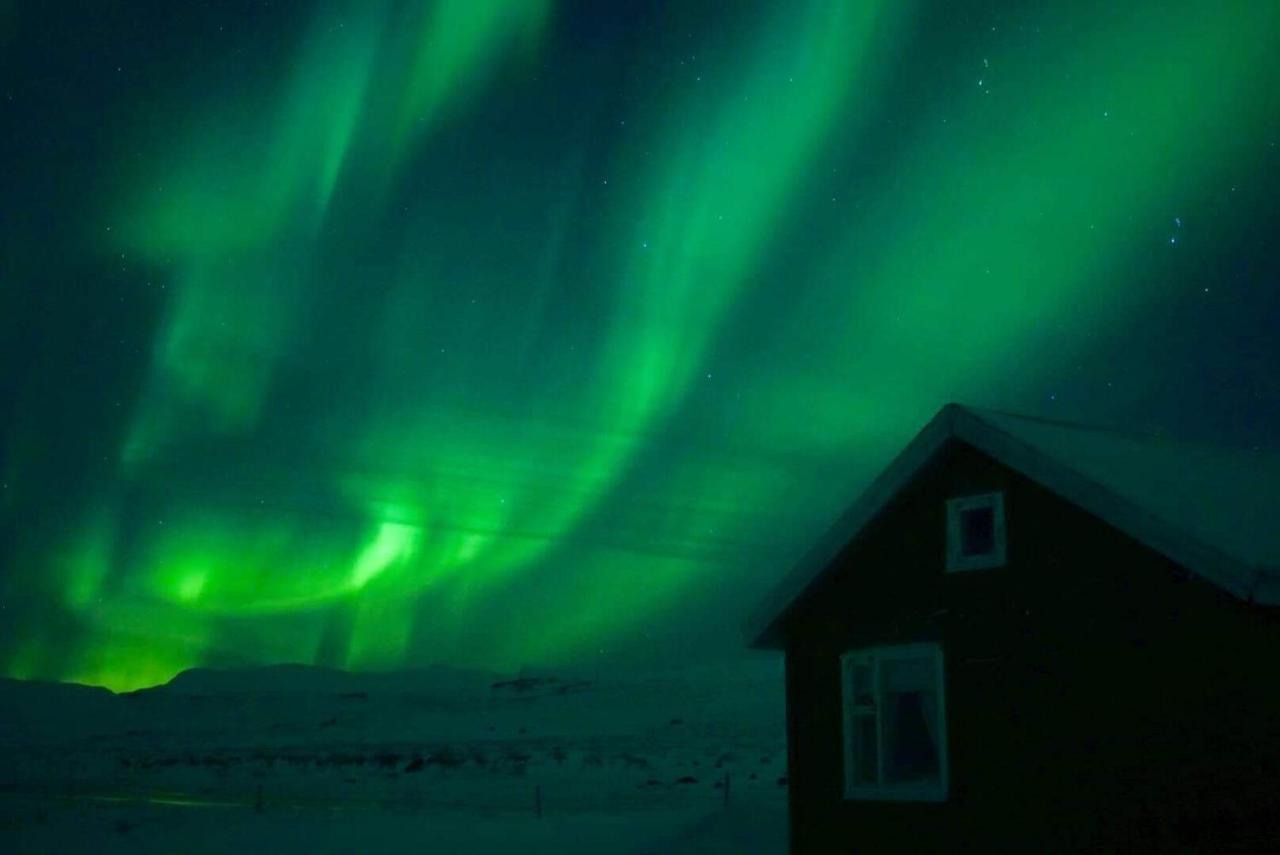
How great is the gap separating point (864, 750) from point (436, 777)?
41937 millimetres

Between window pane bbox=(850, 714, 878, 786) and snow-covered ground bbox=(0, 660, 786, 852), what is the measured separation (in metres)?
6.23

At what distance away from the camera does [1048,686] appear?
547 inches

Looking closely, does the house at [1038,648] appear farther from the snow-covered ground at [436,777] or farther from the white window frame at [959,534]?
the snow-covered ground at [436,777]

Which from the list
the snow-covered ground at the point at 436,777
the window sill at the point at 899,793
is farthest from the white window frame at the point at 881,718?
the snow-covered ground at the point at 436,777

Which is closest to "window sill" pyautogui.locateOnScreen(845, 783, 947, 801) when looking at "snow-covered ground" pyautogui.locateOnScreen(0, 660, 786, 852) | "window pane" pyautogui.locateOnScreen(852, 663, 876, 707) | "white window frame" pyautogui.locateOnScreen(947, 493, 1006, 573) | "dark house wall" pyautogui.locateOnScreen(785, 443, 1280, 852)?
"dark house wall" pyautogui.locateOnScreen(785, 443, 1280, 852)

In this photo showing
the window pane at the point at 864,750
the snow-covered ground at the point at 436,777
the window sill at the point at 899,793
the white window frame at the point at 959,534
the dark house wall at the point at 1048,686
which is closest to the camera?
the dark house wall at the point at 1048,686

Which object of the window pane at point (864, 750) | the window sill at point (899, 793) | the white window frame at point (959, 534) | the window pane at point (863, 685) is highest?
the white window frame at point (959, 534)

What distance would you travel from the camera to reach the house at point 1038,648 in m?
12.3

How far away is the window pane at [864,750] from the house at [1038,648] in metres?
0.03

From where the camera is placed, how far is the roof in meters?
12.3

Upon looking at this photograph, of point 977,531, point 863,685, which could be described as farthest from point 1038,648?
point 863,685

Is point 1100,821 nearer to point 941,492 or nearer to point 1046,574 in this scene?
point 1046,574

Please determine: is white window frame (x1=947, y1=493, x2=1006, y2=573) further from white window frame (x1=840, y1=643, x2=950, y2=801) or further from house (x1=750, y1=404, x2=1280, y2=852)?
white window frame (x1=840, y1=643, x2=950, y2=801)

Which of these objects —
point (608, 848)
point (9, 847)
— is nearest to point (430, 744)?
point (9, 847)
